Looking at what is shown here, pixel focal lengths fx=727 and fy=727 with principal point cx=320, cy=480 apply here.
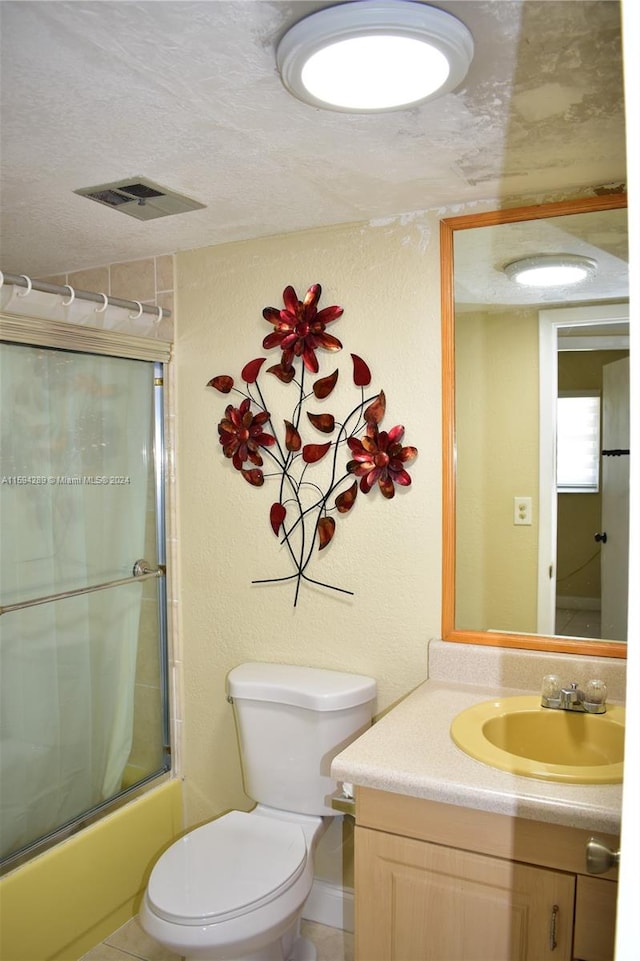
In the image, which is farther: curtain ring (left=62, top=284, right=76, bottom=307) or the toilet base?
curtain ring (left=62, top=284, right=76, bottom=307)

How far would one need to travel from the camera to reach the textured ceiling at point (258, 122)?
1161 mm

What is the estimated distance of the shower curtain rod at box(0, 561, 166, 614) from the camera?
2031mm

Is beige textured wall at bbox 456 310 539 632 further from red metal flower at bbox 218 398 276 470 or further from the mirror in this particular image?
red metal flower at bbox 218 398 276 470

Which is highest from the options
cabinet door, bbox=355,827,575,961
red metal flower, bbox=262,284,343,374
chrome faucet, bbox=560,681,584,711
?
red metal flower, bbox=262,284,343,374

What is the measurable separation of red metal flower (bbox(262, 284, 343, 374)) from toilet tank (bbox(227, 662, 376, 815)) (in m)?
0.94

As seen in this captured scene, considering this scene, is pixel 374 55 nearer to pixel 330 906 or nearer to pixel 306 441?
pixel 306 441

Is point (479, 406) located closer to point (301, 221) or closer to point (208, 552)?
point (301, 221)

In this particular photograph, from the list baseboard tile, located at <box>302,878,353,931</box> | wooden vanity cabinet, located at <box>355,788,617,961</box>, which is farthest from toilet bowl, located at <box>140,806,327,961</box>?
wooden vanity cabinet, located at <box>355,788,617,961</box>

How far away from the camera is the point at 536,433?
197 cm

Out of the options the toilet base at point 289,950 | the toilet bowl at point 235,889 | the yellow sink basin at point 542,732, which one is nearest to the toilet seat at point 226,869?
the toilet bowl at point 235,889

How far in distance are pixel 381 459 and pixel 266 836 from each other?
109 centimetres

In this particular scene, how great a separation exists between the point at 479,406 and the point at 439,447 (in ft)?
0.52

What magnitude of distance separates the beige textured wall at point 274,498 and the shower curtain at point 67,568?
202 millimetres

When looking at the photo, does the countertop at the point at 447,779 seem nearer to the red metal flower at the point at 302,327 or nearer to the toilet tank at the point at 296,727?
the toilet tank at the point at 296,727
